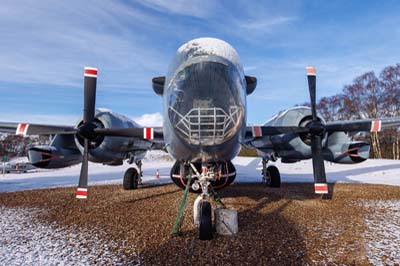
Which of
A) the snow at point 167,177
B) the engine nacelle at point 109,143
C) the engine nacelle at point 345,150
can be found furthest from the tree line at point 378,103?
the engine nacelle at point 109,143

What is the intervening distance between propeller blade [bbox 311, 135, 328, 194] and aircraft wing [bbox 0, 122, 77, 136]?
→ 790cm

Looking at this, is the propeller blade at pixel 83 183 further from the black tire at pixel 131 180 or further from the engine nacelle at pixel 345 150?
the engine nacelle at pixel 345 150

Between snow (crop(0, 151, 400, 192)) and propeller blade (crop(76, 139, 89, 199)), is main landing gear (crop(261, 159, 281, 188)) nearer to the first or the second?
snow (crop(0, 151, 400, 192))

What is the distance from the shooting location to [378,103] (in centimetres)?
3478

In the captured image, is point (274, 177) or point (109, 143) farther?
point (274, 177)

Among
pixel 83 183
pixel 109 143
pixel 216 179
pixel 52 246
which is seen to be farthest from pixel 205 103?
pixel 109 143

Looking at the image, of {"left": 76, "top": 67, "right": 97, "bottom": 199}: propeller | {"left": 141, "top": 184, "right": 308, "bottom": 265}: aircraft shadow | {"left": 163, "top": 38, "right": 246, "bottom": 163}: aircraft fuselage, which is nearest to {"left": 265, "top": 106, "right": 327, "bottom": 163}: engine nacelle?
{"left": 141, "top": 184, "right": 308, "bottom": 265}: aircraft shadow

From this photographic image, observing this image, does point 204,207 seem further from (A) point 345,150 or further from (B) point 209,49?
(A) point 345,150

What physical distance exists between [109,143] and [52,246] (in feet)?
16.1

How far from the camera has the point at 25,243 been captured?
17.1 ft

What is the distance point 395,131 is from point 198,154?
1482 inches

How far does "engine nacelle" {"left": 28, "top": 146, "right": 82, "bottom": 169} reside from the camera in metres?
9.30

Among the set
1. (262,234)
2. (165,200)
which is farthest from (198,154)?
(165,200)

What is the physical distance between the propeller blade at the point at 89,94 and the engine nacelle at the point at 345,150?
9.34 meters
